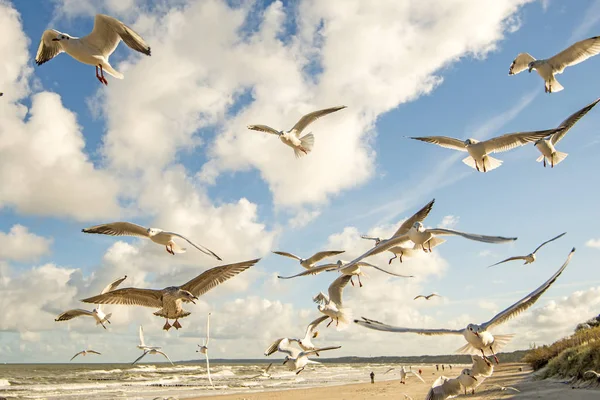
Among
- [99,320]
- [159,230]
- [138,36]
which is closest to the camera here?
[138,36]

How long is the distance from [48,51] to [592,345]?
49.3ft

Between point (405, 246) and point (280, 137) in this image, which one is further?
point (280, 137)

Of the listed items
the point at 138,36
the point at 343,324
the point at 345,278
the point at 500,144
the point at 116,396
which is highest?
the point at 138,36

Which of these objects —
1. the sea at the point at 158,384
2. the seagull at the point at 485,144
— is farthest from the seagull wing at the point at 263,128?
the sea at the point at 158,384

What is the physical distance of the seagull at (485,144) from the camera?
1147 centimetres

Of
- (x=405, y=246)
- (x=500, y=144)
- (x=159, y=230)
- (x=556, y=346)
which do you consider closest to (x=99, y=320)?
(x=159, y=230)

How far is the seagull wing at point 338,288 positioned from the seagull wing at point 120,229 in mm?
5464

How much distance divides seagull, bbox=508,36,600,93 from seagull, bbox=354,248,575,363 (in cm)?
639

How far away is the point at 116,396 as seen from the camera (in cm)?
2872

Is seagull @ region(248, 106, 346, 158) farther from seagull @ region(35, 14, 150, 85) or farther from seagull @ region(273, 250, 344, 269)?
seagull @ region(35, 14, 150, 85)

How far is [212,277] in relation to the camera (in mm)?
9828

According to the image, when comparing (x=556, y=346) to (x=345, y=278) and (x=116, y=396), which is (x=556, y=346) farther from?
(x=116, y=396)

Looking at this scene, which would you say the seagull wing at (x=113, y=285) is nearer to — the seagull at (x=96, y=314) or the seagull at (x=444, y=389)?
the seagull at (x=96, y=314)

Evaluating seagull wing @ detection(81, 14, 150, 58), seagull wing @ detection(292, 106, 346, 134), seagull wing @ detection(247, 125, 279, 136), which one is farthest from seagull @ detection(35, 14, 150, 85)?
seagull wing @ detection(292, 106, 346, 134)
